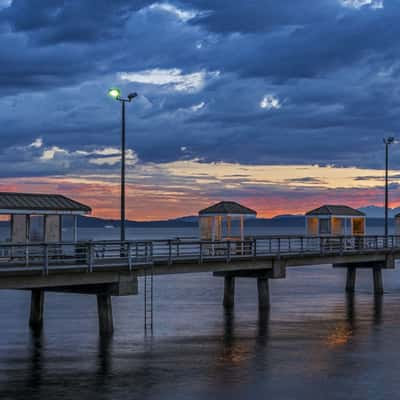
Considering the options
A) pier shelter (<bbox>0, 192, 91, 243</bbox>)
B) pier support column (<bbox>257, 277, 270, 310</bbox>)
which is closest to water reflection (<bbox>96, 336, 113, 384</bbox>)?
pier shelter (<bbox>0, 192, 91, 243</bbox>)

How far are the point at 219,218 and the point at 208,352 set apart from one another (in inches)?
756

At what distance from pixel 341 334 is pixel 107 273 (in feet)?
33.8

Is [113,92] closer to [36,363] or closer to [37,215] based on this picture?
[37,215]

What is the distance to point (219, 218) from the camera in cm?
5109

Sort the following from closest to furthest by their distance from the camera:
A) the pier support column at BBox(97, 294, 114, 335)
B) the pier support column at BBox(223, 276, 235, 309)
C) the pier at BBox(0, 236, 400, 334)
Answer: the pier at BBox(0, 236, 400, 334)
the pier support column at BBox(97, 294, 114, 335)
the pier support column at BBox(223, 276, 235, 309)

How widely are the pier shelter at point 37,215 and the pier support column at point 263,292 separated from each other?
473 inches

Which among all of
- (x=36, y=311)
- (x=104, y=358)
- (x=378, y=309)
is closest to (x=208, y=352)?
(x=104, y=358)

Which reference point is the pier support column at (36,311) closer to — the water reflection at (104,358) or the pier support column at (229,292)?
the water reflection at (104,358)

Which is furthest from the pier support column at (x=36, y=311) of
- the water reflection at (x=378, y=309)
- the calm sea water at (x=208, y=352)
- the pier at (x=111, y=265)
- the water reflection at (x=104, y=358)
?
the water reflection at (x=378, y=309)

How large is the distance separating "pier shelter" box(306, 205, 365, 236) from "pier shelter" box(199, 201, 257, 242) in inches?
306

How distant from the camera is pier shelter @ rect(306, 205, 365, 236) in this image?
58.2 metres

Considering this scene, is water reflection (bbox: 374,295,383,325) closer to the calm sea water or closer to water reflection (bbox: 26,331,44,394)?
the calm sea water

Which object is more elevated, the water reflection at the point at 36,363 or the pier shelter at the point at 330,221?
the pier shelter at the point at 330,221

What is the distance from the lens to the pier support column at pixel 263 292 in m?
46.5
